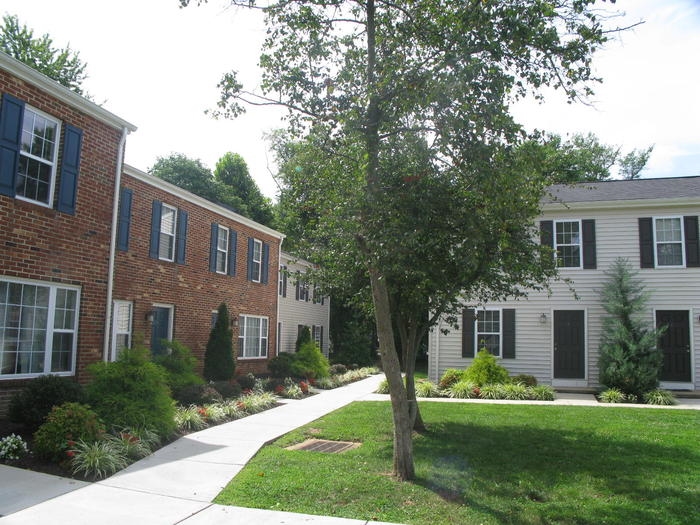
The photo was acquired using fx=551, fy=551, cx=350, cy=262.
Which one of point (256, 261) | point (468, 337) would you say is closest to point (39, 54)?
point (256, 261)

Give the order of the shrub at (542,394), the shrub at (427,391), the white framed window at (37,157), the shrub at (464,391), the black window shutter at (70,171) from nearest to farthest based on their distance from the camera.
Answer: the white framed window at (37,157) → the black window shutter at (70,171) → the shrub at (542,394) → the shrub at (464,391) → the shrub at (427,391)

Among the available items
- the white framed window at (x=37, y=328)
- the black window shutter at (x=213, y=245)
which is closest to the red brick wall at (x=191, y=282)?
the black window shutter at (x=213, y=245)

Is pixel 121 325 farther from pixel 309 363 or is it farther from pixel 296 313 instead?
pixel 296 313

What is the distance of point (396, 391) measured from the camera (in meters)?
6.58

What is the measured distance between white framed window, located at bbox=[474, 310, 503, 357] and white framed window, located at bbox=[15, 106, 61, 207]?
38.8 ft

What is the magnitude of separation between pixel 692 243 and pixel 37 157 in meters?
16.1

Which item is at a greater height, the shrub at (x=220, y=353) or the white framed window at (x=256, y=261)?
the white framed window at (x=256, y=261)

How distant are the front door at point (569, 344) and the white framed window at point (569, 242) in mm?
1498

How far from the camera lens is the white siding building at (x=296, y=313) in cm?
2242

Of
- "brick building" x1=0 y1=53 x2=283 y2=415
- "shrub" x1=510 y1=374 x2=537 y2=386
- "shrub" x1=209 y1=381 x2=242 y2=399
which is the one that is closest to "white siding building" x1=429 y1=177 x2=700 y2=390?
"shrub" x1=510 y1=374 x2=537 y2=386

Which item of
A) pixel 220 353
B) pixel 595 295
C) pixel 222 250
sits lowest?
pixel 220 353

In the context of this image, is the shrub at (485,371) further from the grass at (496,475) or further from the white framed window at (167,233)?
the white framed window at (167,233)

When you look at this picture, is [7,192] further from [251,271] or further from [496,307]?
[496,307]

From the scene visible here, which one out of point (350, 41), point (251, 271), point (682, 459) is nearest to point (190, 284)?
point (251, 271)
